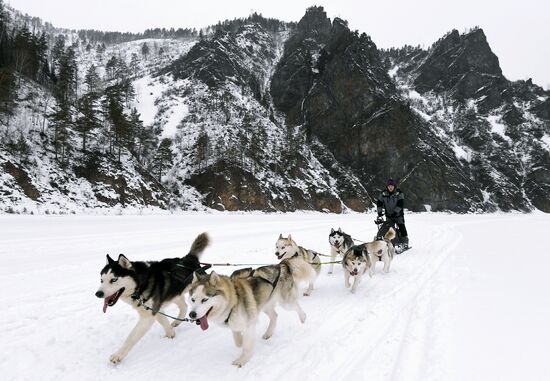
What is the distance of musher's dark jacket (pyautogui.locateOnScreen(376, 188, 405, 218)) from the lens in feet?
39.4

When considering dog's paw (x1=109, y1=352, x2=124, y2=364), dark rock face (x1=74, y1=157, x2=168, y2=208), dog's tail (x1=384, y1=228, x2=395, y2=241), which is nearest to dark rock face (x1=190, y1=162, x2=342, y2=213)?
dark rock face (x1=74, y1=157, x2=168, y2=208)

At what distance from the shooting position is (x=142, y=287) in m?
4.48

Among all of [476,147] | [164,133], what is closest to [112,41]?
[164,133]

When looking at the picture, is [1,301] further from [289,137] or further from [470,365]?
[289,137]

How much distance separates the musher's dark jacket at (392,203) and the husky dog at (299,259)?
17.0 ft

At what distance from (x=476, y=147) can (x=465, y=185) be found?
2705 centimetres

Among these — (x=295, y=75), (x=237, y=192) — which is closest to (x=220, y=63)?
(x=295, y=75)

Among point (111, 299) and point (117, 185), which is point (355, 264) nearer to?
point (111, 299)

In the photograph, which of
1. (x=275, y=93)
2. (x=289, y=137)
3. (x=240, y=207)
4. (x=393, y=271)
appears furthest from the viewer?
(x=275, y=93)

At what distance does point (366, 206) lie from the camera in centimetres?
6372

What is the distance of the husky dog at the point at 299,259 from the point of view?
227 inches

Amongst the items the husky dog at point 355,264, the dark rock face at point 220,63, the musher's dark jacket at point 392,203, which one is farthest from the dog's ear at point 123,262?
the dark rock face at point 220,63

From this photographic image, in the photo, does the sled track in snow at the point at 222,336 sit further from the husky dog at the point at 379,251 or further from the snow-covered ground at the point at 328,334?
the husky dog at the point at 379,251

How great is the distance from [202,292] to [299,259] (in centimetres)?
255
